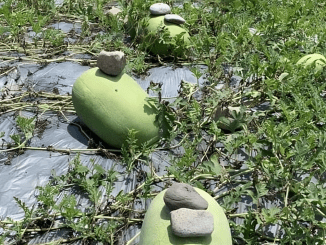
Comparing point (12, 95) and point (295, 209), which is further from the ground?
point (295, 209)

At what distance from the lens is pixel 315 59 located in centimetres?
424

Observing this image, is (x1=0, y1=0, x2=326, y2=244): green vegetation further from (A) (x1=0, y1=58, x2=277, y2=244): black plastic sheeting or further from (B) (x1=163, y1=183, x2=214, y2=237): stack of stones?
(B) (x1=163, y1=183, x2=214, y2=237): stack of stones

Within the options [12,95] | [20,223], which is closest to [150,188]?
[20,223]

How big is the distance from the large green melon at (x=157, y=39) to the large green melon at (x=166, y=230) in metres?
2.65

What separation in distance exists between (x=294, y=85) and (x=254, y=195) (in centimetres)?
143

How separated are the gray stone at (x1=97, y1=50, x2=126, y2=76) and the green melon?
1.80m

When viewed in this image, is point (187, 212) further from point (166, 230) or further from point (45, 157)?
point (45, 157)

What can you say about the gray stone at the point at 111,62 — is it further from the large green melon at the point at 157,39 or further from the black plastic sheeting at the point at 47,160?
the large green melon at the point at 157,39

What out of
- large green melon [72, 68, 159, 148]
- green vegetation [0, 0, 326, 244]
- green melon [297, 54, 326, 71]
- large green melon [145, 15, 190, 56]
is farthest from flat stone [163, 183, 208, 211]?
large green melon [145, 15, 190, 56]

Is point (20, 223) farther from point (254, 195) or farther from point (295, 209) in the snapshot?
point (295, 209)

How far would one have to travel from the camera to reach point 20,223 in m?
2.54

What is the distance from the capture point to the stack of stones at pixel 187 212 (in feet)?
6.68

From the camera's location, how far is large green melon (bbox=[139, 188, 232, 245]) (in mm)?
2100

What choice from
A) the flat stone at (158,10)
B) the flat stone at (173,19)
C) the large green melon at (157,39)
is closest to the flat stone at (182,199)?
the large green melon at (157,39)
